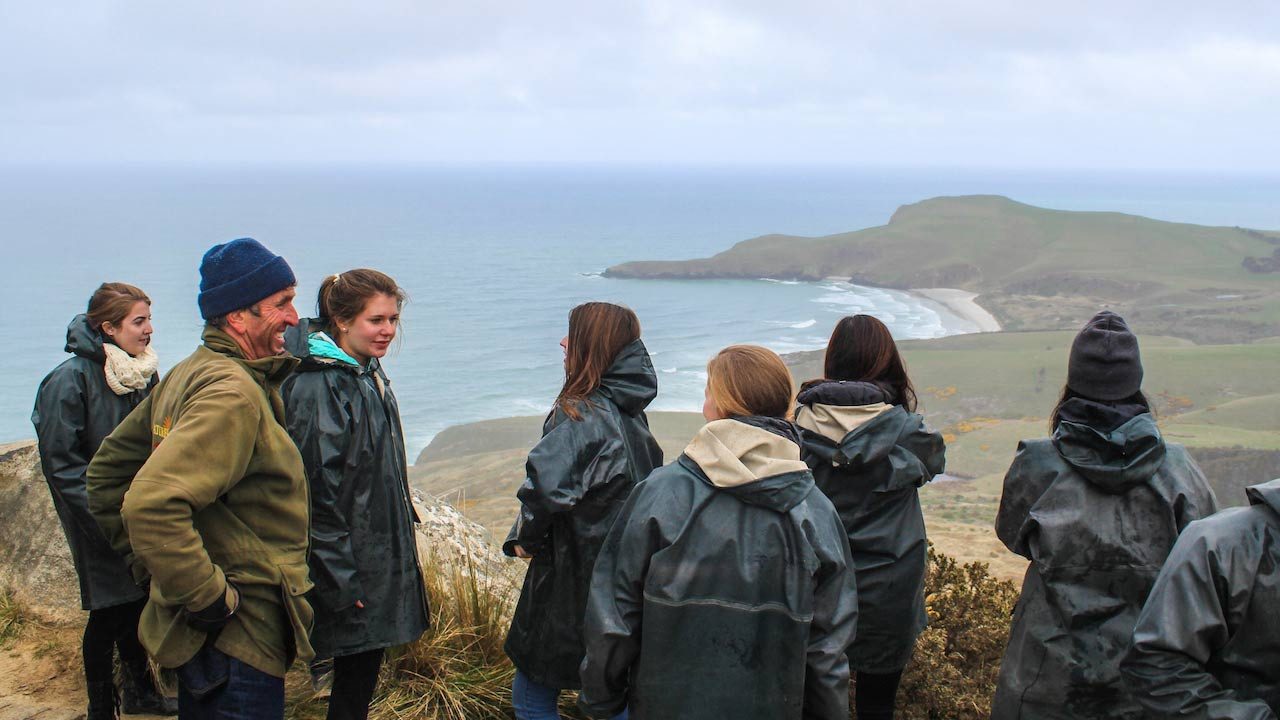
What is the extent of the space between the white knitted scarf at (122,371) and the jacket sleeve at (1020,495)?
3183 mm

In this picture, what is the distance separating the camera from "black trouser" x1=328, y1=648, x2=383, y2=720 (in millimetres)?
3395

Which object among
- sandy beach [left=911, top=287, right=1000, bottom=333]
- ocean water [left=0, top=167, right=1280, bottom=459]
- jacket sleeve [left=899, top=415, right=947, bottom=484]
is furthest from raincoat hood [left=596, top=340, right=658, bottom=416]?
sandy beach [left=911, top=287, right=1000, bottom=333]

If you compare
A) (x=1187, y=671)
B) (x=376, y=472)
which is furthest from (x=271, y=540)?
(x=1187, y=671)

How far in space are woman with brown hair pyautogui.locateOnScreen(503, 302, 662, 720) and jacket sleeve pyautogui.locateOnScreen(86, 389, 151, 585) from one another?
1114 millimetres

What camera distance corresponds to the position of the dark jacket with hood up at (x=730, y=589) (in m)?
2.65

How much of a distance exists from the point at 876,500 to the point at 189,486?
2.26 m

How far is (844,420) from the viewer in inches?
144

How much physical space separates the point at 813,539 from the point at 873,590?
43.7 inches

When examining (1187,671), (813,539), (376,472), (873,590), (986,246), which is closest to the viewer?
(1187,671)

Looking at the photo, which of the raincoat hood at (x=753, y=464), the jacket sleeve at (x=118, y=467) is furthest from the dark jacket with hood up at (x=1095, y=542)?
the jacket sleeve at (x=118, y=467)

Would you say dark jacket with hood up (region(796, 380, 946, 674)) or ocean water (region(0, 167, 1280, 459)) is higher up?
dark jacket with hood up (region(796, 380, 946, 674))

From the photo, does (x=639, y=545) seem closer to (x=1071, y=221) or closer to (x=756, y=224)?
(x=1071, y=221)

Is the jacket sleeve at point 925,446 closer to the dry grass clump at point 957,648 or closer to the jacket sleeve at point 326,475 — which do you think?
the dry grass clump at point 957,648

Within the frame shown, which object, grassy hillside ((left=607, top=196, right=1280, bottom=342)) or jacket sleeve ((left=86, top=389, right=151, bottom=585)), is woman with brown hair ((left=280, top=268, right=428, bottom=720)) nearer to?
jacket sleeve ((left=86, top=389, right=151, bottom=585))
